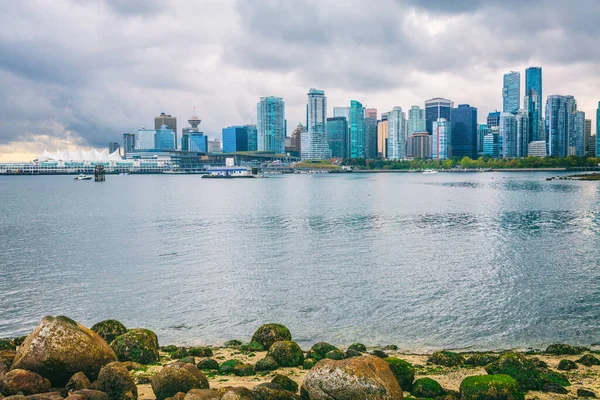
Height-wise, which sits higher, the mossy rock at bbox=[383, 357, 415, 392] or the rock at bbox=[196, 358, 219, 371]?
the mossy rock at bbox=[383, 357, 415, 392]

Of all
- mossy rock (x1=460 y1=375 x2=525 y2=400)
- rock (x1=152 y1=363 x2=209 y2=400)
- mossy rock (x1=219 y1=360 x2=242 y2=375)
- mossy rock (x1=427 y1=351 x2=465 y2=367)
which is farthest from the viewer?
mossy rock (x1=427 y1=351 x2=465 y2=367)

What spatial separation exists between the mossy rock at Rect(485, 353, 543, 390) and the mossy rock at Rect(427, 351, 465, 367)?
148 cm

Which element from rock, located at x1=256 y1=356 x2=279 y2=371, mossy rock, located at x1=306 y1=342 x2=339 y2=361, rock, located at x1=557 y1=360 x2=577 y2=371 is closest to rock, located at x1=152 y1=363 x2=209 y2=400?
rock, located at x1=256 y1=356 x2=279 y2=371

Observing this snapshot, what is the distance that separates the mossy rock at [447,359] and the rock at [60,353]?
9.38 m

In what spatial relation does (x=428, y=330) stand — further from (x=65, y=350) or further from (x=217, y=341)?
(x=65, y=350)

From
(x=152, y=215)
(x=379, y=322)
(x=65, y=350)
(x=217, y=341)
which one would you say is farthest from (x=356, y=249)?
(x=152, y=215)

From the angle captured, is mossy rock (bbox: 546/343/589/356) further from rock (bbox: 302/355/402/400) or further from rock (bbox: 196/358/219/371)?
rock (bbox: 196/358/219/371)

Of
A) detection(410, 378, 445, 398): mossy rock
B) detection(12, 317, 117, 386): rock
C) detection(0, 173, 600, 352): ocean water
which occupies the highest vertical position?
detection(12, 317, 117, 386): rock

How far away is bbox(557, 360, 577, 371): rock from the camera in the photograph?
15000mm

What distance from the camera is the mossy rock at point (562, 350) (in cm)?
1677

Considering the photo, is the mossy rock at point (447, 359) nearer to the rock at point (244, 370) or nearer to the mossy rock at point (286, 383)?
the mossy rock at point (286, 383)

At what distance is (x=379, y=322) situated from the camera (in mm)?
20797

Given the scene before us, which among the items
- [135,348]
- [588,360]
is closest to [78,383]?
[135,348]

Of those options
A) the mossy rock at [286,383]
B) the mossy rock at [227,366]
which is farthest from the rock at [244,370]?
the mossy rock at [286,383]
